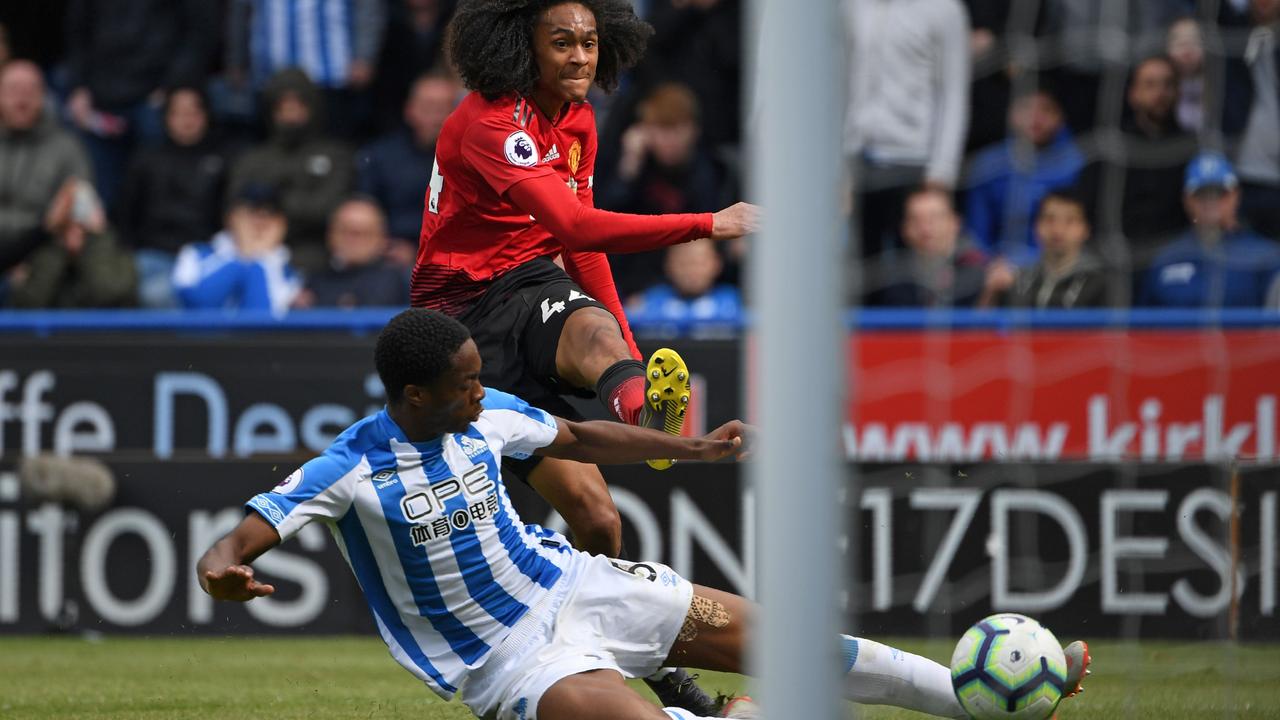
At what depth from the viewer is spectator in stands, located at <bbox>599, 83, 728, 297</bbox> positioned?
35.1ft

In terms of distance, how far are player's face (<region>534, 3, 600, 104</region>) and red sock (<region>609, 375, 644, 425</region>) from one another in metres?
0.96

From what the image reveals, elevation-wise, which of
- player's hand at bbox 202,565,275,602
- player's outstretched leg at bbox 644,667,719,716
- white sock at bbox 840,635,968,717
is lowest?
player's outstretched leg at bbox 644,667,719,716

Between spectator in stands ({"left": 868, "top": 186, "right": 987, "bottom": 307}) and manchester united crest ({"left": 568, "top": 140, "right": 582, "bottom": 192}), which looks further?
spectator in stands ({"left": 868, "top": 186, "right": 987, "bottom": 307})

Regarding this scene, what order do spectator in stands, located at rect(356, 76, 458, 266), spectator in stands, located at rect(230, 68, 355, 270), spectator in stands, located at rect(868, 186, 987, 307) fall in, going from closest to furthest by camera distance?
1. spectator in stands, located at rect(868, 186, 987, 307)
2. spectator in stands, located at rect(230, 68, 355, 270)
3. spectator in stands, located at rect(356, 76, 458, 266)

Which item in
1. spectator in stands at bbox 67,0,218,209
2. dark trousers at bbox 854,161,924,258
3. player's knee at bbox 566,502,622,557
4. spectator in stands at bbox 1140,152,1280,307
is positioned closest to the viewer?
player's knee at bbox 566,502,622,557

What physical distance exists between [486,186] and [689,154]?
17.1 feet

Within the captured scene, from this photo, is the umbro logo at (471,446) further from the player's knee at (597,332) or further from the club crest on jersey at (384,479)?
the player's knee at (597,332)

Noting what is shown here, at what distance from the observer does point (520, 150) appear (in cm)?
559

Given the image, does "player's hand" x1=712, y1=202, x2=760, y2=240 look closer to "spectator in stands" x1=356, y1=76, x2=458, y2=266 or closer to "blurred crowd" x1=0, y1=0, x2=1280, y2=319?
"blurred crowd" x1=0, y1=0, x2=1280, y2=319

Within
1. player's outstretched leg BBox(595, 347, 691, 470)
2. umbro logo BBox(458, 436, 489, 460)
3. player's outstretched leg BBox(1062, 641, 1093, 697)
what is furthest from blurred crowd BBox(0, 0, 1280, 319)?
umbro logo BBox(458, 436, 489, 460)

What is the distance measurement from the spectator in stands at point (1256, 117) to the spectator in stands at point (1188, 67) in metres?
0.14

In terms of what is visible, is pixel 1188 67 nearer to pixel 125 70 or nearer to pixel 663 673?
pixel 663 673

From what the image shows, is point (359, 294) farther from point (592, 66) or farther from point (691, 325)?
point (592, 66)

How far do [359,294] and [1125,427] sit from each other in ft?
13.9
